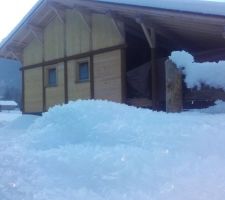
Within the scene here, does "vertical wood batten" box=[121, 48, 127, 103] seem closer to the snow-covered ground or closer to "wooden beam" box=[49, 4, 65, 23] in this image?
"wooden beam" box=[49, 4, 65, 23]

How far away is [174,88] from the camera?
23.5 ft

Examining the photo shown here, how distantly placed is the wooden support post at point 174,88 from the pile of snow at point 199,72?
11 centimetres

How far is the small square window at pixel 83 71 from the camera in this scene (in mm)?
15718

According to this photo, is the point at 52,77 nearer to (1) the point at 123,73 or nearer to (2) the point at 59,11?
(2) the point at 59,11

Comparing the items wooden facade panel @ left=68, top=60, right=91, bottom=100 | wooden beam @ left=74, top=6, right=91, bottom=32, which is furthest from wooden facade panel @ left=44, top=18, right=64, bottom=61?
wooden beam @ left=74, top=6, right=91, bottom=32

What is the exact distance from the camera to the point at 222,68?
7.02 metres

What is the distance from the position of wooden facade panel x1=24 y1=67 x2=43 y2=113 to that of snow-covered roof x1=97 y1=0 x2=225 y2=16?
7962mm

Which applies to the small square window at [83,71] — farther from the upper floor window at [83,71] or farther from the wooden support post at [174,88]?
the wooden support post at [174,88]

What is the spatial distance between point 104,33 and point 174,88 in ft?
25.4

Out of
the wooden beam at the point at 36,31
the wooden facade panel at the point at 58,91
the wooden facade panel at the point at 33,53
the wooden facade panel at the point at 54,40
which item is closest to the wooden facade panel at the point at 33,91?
the wooden facade panel at the point at 33,53

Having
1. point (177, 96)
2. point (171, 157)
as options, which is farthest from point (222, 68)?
point (171, 157)

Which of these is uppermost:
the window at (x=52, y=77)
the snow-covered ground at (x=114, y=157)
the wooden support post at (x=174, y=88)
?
the window at (x=52, y=77)

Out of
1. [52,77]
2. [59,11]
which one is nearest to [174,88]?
[59,11]

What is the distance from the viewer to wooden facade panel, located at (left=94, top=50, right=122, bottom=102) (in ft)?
45.7
